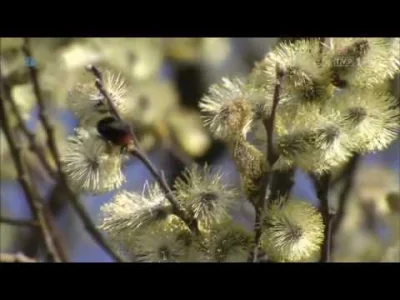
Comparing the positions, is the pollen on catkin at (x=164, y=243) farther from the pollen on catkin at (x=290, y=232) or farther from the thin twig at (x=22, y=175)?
the thin twig at (x=22, y=175)

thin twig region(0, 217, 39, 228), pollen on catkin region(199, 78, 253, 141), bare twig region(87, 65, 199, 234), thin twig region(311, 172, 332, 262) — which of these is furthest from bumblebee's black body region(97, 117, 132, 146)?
thin twig region(0, 217, 39, 228)

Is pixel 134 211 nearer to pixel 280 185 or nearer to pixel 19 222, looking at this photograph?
pixel 280 185

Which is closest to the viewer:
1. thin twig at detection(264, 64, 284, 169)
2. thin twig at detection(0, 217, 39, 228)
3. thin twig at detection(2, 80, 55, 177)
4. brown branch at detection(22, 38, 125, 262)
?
thin twig at detection(264, 64, 284, 169)

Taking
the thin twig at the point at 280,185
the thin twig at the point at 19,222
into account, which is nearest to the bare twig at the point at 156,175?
the thin twig at the point at 280,185

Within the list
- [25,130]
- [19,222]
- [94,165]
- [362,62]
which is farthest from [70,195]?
[362,62]

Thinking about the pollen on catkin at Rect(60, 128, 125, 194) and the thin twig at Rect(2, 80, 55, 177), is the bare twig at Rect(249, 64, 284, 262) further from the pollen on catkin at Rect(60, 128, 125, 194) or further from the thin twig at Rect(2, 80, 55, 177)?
the thin twig at Rect(2, 80, 55, 177)
